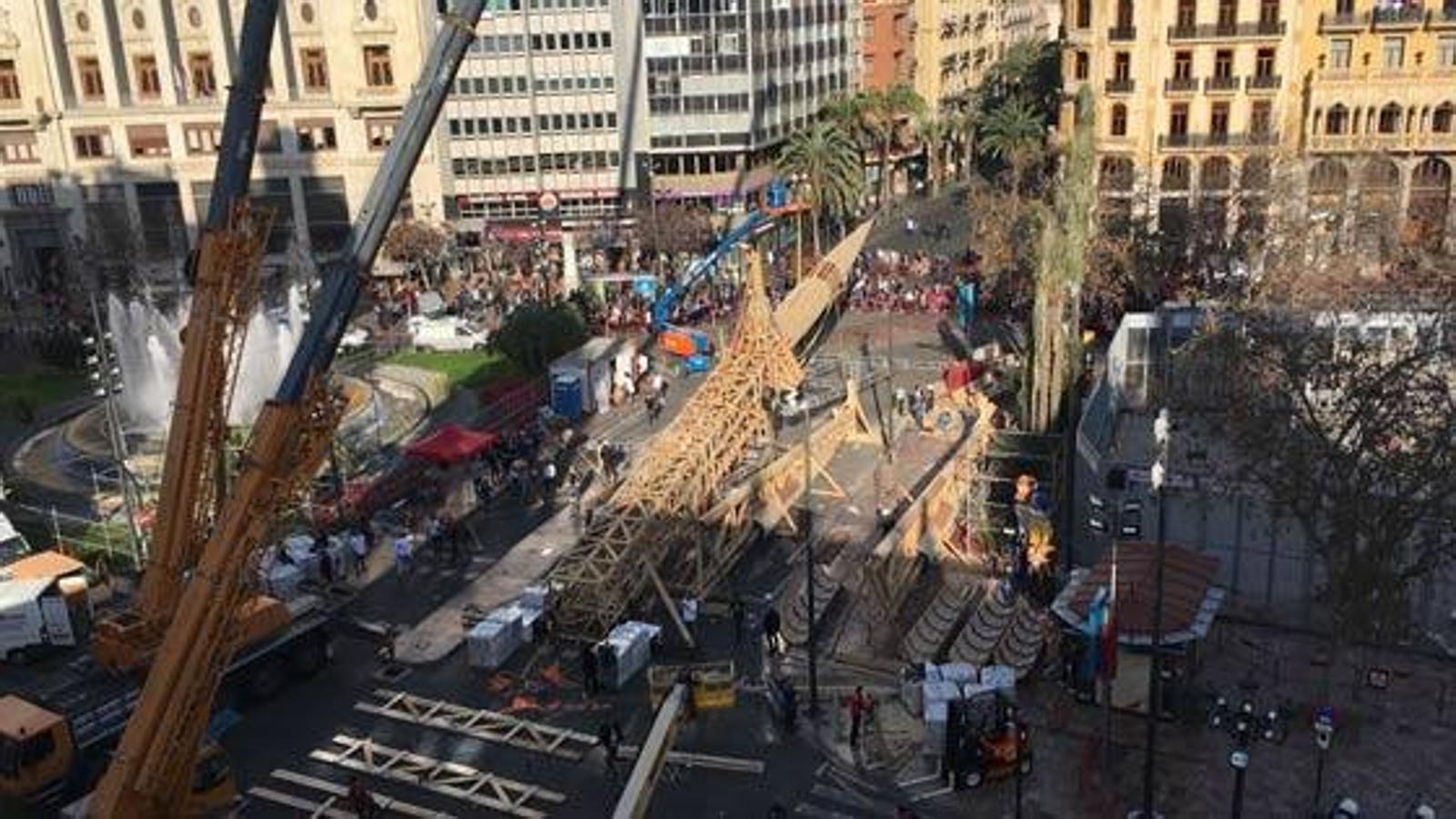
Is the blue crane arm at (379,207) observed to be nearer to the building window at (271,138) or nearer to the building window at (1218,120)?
the building window at (1218,120)

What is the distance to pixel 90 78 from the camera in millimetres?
85688

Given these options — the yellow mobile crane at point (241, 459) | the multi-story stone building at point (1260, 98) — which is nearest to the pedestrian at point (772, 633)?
the yellow mobile crane at point (241, 459)

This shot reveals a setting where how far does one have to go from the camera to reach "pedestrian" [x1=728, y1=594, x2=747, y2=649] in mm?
36250

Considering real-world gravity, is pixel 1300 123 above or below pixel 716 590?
above

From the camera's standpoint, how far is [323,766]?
30.9m

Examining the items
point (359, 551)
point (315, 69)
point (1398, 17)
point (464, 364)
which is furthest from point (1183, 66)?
point (359, 551)

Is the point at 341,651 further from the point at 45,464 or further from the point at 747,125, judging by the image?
the point at 747,125

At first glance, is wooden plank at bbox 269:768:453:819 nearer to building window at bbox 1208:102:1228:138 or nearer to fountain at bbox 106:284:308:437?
fountain at bbox 106:284:308:437

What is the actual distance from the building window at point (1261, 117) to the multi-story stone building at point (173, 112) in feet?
166

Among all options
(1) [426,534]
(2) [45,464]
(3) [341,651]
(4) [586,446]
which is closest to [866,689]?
(3) [341,651]

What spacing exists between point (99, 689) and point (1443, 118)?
233 ft

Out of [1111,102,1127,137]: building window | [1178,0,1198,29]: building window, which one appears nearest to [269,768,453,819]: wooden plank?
[1111,102,1127,137]: building window

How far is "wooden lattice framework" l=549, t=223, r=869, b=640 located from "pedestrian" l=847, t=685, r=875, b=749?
7.72 meters

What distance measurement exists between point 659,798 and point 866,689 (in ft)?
21.0
